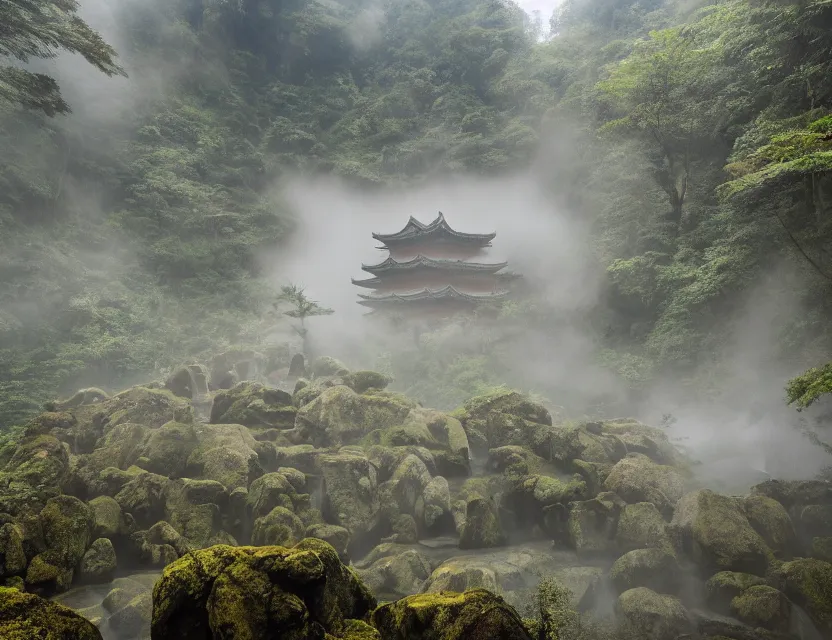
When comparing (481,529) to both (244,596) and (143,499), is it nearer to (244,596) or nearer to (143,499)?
(244,596)

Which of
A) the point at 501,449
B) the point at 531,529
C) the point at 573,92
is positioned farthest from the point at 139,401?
the point at 573,92

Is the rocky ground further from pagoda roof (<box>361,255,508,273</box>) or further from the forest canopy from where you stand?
pagoda roof (<box>361,255,508,273</box>)

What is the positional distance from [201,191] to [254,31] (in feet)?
65.3

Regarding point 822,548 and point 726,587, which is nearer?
point 726,587

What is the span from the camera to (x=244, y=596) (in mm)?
3529

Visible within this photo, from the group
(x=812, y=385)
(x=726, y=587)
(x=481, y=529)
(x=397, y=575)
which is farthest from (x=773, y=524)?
(x=397, y=575)

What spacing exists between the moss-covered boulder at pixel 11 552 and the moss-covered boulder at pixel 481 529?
656 cm

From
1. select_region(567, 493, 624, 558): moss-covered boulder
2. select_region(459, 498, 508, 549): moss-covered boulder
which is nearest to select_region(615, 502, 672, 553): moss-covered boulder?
select_region(567, 493, 624, 558): moss-covered boulder

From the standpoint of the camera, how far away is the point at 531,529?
922 cm

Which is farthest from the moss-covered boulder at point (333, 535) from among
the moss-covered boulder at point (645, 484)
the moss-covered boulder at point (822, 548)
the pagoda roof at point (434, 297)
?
the pagoda roof at point (434, 297)

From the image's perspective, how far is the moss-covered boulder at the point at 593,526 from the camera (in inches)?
318

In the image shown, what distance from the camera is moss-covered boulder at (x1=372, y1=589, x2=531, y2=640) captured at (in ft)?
11.7

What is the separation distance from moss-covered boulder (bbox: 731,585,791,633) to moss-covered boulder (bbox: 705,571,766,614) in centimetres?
16

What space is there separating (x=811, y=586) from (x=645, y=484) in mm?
3008
